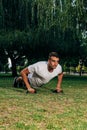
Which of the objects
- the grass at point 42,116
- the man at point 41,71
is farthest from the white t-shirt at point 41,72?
the grass at point 42,116

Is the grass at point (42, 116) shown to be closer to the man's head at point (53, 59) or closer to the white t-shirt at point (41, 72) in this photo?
the man's head at point (53, 59)

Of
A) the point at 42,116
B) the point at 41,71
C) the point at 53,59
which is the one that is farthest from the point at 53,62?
the point at 42,116

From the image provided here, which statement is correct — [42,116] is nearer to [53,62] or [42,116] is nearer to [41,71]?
[53,62]

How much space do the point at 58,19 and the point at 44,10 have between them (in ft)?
2.15

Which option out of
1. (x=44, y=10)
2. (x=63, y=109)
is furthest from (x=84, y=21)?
(x=63, y=109)

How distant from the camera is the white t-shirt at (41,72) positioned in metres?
8.90

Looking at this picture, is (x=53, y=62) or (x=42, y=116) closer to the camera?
(x=42, y=116)

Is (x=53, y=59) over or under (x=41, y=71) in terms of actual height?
over

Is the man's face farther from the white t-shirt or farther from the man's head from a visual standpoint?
the white t-shirt

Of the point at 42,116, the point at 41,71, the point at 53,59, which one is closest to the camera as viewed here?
the point at 42,116

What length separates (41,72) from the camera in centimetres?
902

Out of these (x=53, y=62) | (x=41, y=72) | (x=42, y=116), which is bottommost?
(x=41, y=72)

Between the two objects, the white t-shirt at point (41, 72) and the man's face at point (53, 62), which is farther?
the white t-shirt at point (41, 72)

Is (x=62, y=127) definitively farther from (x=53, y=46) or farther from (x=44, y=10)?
(x=53, y=46)
